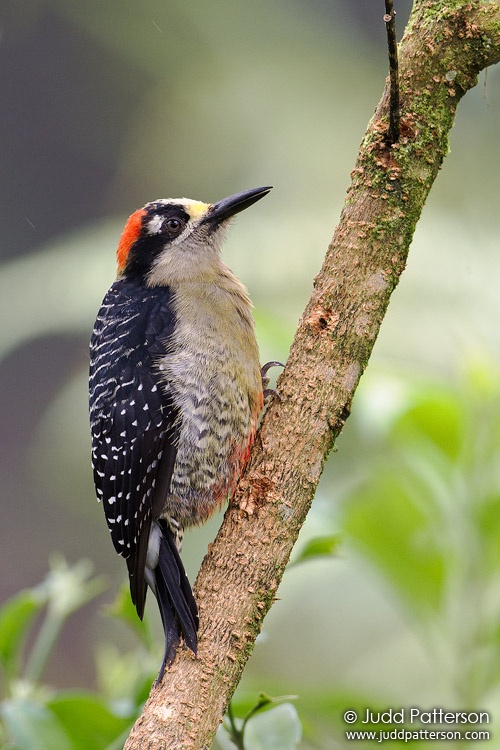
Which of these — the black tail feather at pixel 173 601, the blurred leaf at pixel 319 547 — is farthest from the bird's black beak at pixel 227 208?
the blurred leaf at pixel 319 547

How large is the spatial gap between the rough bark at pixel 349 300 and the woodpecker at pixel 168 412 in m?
0.43

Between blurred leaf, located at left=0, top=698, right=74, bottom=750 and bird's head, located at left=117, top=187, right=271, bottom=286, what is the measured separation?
1.41 meters

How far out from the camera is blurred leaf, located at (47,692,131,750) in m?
1.91

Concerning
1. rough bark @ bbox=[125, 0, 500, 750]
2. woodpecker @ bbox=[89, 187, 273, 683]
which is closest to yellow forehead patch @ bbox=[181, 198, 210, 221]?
woodpecker @ bbox=[89, 187, 273, 683]

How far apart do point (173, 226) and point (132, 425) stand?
0.83 m

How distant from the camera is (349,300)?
2.13m

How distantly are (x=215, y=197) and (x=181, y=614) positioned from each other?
417 centimetres

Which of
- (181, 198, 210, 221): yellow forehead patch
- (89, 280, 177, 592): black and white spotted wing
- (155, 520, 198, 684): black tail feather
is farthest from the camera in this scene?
(181, 198, 210, 221): yellow forehead patch

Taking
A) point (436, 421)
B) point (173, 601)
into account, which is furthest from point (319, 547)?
point (436, 421)

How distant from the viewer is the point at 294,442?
6.95 ft

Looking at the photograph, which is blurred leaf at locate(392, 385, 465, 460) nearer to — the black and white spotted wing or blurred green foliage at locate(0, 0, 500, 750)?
blurred green foliage at locate(0, 0, 500, 750)

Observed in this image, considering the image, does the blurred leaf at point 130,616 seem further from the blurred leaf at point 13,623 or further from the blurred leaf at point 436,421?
the blurred leaf at point 436,421

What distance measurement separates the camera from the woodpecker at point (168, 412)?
2.56m

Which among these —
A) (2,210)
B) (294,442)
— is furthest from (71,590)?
(2,210)
